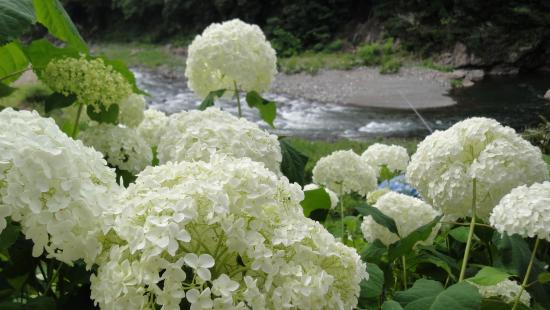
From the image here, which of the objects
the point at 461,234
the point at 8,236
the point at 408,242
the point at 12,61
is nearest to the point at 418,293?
the point at 408,242

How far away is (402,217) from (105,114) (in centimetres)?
71

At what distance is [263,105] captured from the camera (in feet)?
6.32

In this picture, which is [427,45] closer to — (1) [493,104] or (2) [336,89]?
(2) [336,89]

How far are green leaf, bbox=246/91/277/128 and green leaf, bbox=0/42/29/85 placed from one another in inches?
28.2

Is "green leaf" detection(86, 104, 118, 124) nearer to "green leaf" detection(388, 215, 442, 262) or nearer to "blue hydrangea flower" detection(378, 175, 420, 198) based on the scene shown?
"green leaf" detection(388, 215, 442, 262)

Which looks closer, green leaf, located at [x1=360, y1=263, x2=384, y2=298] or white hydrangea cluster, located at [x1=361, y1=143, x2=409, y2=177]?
green leaf, located at [x1=360, y1=263, x2=384, y2=298]

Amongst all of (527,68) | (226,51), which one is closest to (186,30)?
(527,68)

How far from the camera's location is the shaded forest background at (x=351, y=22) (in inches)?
606

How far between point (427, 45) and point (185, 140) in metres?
17.0

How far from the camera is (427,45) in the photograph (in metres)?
17.2

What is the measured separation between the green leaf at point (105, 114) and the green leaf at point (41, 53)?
141 millimetres

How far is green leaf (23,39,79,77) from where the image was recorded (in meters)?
1.24

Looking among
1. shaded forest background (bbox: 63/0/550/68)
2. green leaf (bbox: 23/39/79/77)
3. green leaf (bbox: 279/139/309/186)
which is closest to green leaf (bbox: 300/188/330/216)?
green leaf (bbox: 279/139/309/186)

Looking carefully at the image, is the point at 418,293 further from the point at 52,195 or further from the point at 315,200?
the point at 52,195
